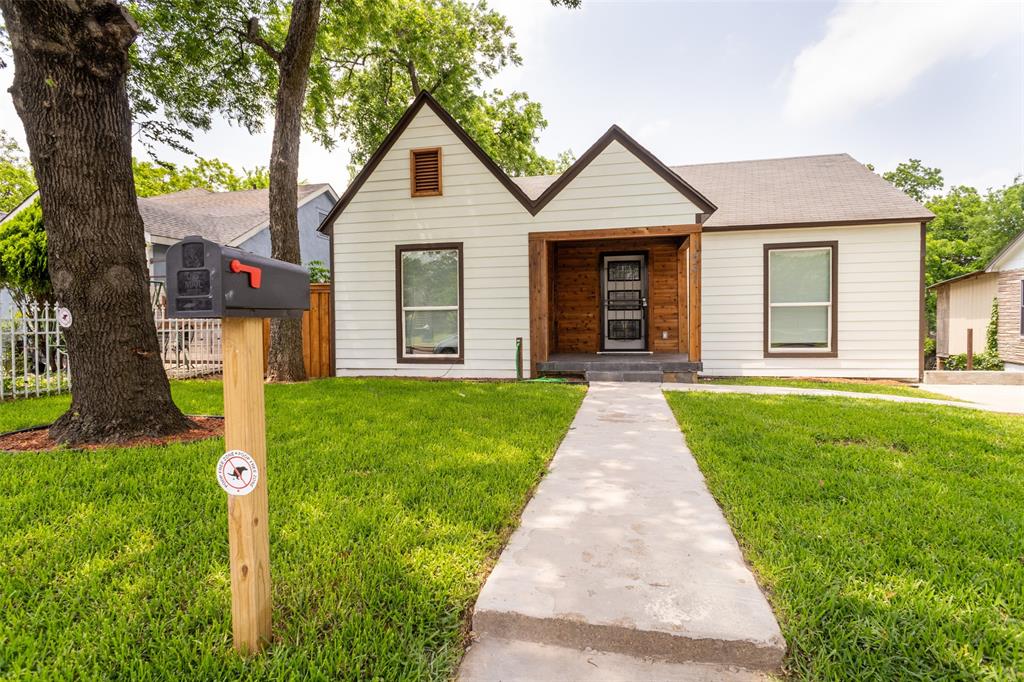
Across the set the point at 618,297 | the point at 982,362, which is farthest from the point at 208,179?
the point at 982,362

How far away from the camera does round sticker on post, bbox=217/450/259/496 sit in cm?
151

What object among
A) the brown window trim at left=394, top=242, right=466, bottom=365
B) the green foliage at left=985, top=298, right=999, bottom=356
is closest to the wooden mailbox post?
the brown window trim at left=394, top=242, right=466, bottom=365

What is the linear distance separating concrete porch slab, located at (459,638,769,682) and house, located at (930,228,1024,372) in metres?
19.6

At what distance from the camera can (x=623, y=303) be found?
1059cm

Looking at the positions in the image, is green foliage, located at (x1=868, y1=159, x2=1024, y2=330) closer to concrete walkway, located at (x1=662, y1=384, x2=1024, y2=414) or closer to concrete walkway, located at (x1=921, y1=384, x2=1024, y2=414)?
concrete walkway, located at (x1=921, y1=384, x2=1024, y2=414)

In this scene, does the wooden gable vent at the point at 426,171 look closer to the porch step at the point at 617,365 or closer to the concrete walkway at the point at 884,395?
the porch step at the point at 617,365

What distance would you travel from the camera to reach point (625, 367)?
27.4 feet

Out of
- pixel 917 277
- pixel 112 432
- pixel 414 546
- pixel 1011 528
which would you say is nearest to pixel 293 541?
pixel 414 546

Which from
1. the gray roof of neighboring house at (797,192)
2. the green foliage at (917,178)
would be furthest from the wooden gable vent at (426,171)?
the green foliage at (917,178)

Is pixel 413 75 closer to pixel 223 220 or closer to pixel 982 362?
pixel 223 220

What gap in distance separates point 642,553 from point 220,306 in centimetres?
200

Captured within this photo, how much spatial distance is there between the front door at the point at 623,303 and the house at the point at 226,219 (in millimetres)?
7230

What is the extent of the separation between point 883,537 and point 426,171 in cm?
840

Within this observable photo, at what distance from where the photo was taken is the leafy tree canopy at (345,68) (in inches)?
342
